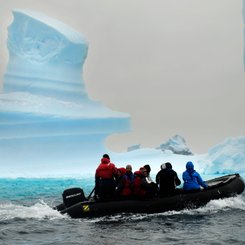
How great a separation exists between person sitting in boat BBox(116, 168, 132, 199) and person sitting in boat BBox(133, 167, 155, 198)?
0.12 meters

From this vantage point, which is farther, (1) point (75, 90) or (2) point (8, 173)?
(1) point (75, 90)

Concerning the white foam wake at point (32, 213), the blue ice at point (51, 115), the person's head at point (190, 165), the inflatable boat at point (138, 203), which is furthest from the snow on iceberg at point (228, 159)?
the white foam wake at point (32, 213)

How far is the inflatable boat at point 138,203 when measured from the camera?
1003 cm

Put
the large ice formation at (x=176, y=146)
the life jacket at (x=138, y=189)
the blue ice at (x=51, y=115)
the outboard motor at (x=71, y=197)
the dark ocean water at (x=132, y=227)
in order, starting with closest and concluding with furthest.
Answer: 1. the dark ocean water at (x=132, y=227)
2. the life jacket at (x=138, y=189)
3. the outboard motor at (x=71, y=197)
4. the blue ice at (x=51, y=115)
5. the large ice formation at (x=176, y=146)

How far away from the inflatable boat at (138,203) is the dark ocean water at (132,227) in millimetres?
126

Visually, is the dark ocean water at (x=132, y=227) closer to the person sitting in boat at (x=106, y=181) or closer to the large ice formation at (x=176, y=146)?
the person sitting in boat at (x=106, y=181)

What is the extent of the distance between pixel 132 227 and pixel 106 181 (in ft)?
5.24

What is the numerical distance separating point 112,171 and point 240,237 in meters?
3.24

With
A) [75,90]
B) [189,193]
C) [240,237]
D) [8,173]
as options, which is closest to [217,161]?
[75,90]

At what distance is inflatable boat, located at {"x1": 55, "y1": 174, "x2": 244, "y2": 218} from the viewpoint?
10031 mm

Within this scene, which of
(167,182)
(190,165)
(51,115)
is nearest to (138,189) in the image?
(167,182)

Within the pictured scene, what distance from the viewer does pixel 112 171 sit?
10.3 m

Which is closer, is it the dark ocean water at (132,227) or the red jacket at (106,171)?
the dark ocean water at (132,227)

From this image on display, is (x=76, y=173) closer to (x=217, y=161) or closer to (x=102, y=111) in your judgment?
(x=102, y=111)
